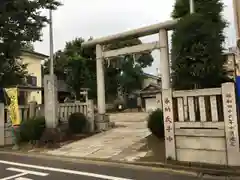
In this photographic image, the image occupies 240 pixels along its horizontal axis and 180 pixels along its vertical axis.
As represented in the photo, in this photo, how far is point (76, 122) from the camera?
45.1ft

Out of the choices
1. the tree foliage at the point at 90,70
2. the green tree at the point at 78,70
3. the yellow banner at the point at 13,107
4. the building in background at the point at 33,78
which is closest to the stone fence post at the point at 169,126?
the yellow banner at the point at 13,107

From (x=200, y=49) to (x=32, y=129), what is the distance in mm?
7505

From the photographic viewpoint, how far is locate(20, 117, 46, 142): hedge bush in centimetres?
1253

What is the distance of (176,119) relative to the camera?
842cm

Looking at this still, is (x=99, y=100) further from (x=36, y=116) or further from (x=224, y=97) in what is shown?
(x=224, y=97)

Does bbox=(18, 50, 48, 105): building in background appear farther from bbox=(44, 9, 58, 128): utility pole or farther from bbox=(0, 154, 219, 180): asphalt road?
bbox=(0, 154, 219, 180): asphalt road

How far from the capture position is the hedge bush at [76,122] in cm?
1375

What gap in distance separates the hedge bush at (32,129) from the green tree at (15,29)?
3315 mm

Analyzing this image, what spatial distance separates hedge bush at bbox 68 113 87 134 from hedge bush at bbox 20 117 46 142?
136 centimetres

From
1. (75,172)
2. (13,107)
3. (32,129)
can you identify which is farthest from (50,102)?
(75,172)

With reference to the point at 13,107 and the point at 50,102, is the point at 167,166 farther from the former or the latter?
the point at 13,107

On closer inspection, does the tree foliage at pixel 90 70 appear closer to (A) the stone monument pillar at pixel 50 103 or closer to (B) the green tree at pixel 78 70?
(B) the green tree at pixel 78 70

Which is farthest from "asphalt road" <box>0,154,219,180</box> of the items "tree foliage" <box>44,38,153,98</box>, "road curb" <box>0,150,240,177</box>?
"tree foliage" <box>44,38,153,98</box>

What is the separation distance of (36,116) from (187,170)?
850 centimetres
